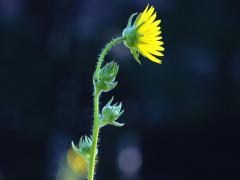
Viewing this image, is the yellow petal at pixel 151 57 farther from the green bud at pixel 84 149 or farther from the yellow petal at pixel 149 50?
the green bud at pixel 84 149

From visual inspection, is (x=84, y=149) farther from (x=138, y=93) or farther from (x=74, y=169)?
(x=138, y=93)

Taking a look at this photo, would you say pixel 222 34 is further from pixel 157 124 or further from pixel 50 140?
pixel 50 140

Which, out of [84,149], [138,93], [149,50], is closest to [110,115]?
[84,149]

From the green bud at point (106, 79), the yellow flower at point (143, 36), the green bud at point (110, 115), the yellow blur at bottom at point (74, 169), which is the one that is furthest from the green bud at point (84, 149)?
the yellow blur at bottom at point (74, 169)

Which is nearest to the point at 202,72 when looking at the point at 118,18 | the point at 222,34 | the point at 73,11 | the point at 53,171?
the point at 222,34

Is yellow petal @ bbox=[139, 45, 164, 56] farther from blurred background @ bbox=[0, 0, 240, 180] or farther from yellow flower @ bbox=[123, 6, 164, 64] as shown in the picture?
blurred background @ bbox=[0, 0, 240, 180]
